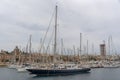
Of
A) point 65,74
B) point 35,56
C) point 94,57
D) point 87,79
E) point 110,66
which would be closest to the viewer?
point 87,79

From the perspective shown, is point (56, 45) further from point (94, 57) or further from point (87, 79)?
point (94, 57)

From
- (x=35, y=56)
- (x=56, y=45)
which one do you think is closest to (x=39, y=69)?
(x=56, y=45)

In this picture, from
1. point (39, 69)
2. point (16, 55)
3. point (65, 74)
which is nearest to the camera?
point (39, 69)

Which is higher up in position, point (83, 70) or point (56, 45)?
point (56, 45)

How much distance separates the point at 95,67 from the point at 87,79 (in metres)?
64.2

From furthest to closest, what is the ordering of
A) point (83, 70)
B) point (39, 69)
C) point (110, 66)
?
point (110, 66) < point (83, 70) < point (39, 69)

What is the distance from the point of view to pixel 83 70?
9212cm

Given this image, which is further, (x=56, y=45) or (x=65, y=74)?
(x=65, y=74)

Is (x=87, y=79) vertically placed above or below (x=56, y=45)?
below

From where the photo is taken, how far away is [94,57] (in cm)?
16912

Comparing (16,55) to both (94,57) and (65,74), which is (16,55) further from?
(65,74)

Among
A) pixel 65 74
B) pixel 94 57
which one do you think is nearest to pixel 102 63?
pixel 94 57

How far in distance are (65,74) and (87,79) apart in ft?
45.7

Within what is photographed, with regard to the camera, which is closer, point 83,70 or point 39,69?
point 39,69
